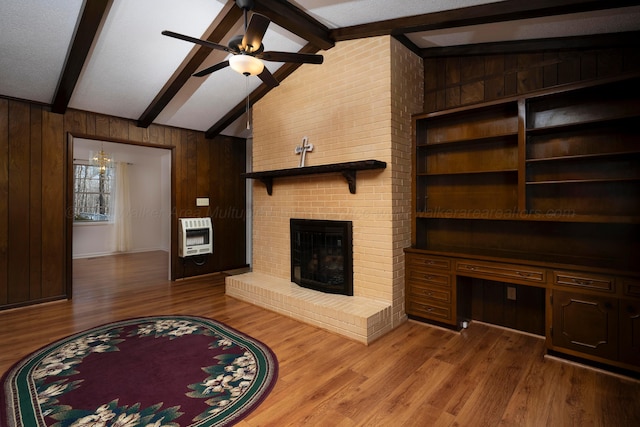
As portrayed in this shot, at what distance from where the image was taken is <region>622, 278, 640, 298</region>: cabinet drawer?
85.9 inches

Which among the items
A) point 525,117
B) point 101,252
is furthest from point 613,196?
point 101,252

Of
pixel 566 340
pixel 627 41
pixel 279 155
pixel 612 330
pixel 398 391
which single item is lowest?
pixel 398 391

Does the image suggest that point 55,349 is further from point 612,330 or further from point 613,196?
point 613,196

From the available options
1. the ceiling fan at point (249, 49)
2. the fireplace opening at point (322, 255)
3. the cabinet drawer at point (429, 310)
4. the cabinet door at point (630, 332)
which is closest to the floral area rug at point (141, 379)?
the fireplace opening at point (322, 255)

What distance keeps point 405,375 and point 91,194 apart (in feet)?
29.3

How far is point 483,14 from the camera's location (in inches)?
100.0

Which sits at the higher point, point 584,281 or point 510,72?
point 510,72

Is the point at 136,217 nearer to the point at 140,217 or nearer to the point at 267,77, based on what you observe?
the point at 140,217

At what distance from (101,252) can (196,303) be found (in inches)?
Answer: 221

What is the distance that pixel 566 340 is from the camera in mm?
2477

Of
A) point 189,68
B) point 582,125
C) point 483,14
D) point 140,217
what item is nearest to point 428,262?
point 582,125

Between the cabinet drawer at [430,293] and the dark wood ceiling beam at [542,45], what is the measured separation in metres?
2.41

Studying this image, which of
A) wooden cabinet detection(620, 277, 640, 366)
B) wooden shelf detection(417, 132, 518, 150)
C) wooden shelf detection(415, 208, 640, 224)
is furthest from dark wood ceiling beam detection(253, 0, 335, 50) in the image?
wooden cabinet detection(620, 277, 640, 366)

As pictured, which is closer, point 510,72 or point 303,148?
point 510,72
